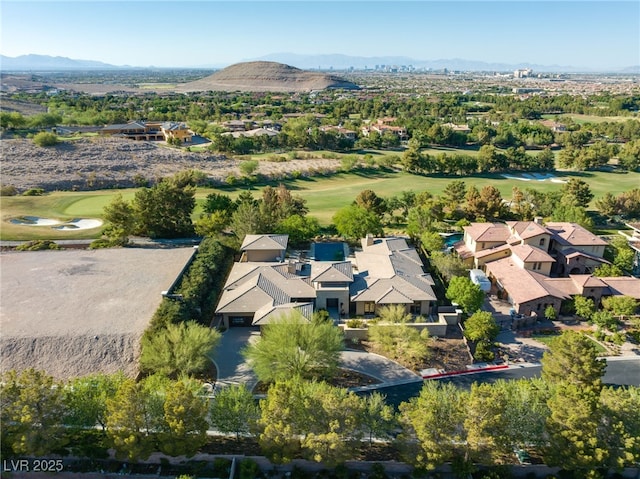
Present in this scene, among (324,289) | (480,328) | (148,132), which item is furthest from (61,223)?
(148,132)

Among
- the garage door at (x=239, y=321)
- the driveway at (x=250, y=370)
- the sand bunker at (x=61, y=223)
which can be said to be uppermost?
the sand bunker at (x=61, y=223)

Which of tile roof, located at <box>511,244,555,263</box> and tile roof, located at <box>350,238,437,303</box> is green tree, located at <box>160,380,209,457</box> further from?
tile roof, located at <box>511,244,555,263</box>

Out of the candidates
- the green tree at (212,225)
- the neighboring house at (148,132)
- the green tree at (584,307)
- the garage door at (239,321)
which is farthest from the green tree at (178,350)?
the neighboring house at (148,132)

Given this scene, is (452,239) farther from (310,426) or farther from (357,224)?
(310,426)

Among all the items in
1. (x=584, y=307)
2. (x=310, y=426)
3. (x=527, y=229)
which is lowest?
(x=584, y=307)

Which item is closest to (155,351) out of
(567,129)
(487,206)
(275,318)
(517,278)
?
(275,318)

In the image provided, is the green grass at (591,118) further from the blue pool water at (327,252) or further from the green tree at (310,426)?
the green tree at (310,426)
